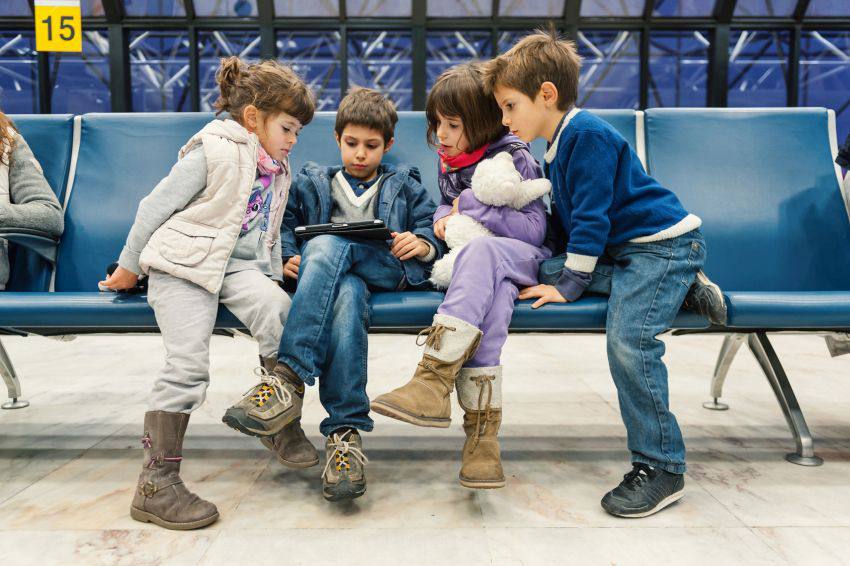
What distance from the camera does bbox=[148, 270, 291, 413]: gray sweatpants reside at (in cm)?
139

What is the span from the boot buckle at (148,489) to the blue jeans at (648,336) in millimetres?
1060

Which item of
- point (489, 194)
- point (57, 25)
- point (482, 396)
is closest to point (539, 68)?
point (489, 194)

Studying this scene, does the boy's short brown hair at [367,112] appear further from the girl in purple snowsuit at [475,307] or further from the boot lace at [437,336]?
the boot lace at [437,336]

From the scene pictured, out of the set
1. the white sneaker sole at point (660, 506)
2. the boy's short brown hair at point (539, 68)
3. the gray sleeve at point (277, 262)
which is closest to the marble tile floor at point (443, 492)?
the white sneaker sole at point (660, 506)

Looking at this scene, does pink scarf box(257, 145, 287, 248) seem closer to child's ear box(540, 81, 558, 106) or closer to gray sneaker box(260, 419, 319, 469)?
gray sneaker box(260, 419, 319, 469)

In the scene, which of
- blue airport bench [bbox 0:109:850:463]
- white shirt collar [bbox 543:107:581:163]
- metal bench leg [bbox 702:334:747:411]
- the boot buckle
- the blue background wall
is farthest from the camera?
the blue background wall

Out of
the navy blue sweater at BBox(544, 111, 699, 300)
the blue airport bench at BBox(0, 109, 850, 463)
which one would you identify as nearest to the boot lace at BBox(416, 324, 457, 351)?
the navy blue sweater at BBox(544, 111, 699, 300)

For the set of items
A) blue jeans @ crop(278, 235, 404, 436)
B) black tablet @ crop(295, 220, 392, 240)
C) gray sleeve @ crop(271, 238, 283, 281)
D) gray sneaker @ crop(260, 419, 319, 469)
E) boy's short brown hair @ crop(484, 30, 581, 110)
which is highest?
boy's short brown hair @ crop(484, 30, 581, 110)

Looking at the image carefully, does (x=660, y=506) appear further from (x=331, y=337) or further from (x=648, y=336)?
(x=331, y=337)

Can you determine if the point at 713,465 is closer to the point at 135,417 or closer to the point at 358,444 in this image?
the point at 358,444

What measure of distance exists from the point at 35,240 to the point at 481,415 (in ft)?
4.82

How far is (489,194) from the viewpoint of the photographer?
1.63 m

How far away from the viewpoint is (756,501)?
1.49 metres

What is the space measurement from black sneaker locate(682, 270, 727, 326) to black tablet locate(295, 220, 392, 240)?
76 cm
